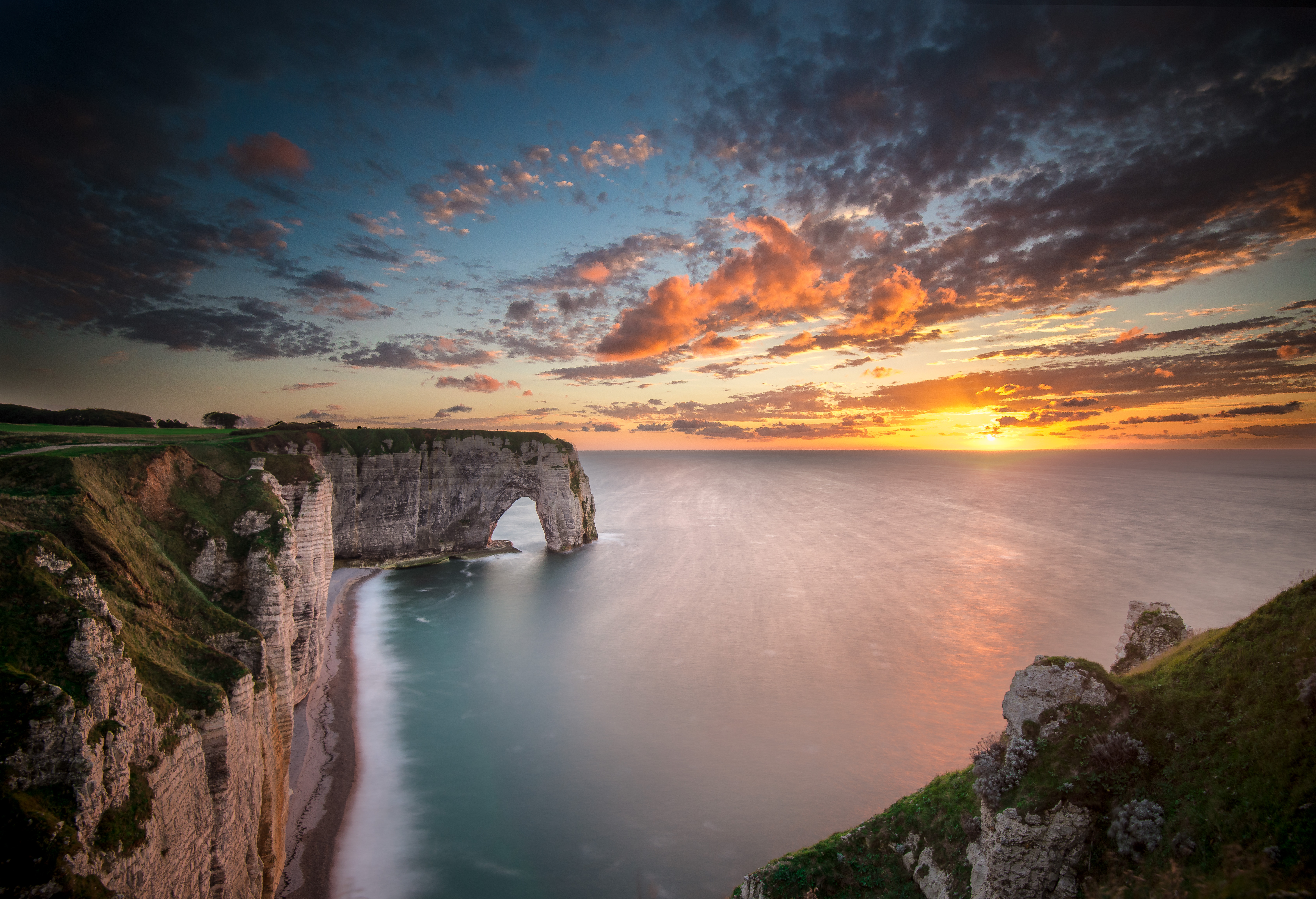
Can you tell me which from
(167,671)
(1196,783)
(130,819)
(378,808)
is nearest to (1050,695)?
(1196,783)

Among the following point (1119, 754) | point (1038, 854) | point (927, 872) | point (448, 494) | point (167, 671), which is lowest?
point (927, 872)

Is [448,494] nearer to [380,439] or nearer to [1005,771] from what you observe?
[380,439]

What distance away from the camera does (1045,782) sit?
27.6ft

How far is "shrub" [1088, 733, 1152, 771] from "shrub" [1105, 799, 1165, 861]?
1.67 feet

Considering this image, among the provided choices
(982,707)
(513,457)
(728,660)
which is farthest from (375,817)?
(513,457)

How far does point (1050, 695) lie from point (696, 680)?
2205 cm

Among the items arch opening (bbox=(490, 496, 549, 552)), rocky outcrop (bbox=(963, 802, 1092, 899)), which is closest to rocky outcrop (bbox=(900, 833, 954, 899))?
rocky outcrop (bbox=(963, 802, 1092, 899))

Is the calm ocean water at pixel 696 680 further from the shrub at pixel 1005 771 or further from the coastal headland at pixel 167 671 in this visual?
the shrub at pixel 1005 771

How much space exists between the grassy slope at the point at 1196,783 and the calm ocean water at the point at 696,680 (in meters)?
9.39

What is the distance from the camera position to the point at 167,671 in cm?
1081

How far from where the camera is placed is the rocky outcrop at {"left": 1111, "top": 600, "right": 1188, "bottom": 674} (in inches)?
527

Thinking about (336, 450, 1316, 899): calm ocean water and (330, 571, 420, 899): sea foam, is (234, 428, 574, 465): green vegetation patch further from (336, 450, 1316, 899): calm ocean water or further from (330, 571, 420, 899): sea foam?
(330, 571, 420, 899): sea foam

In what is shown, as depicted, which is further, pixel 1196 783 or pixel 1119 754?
pixel 1119 754

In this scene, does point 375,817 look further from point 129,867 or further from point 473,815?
point 129,867
